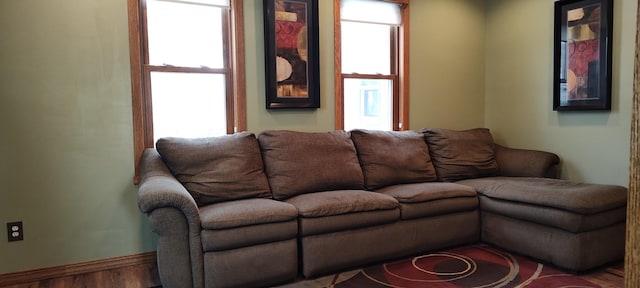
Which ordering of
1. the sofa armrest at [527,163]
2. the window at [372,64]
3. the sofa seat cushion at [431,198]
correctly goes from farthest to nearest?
the window at [372,64] → the sofa armrest at [527,163] → the sofa seat cushion at [431,198]

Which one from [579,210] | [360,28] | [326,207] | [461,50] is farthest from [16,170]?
[461,50]

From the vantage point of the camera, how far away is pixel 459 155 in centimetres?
368

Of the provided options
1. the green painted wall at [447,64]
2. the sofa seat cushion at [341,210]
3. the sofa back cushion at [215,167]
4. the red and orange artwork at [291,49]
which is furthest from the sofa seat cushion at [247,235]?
the green painted wall at [447,64]

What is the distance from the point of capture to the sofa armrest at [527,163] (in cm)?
352

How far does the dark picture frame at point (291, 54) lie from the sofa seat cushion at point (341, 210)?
923mm

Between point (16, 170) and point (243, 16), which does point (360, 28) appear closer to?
point (243, 16)

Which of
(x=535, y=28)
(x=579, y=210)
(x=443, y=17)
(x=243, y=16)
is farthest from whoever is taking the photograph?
(x=443, y=17)

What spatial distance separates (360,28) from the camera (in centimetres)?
385

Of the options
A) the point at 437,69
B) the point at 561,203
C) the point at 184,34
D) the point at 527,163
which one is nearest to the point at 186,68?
the point at 184,34

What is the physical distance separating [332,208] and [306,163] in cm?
53

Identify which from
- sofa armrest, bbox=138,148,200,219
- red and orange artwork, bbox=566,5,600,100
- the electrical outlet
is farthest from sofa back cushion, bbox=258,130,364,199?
red and orange artwork, bbox=566,5,600,100

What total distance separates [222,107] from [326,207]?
4.19 ft

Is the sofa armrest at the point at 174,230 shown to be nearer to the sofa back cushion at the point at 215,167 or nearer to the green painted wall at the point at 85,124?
the sofa back cushion at the point at 215,167

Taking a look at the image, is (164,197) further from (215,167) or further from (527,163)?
(527,163)
